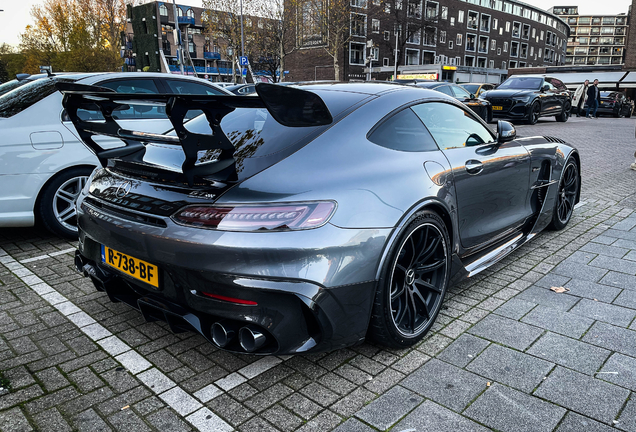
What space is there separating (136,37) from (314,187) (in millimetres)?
80557

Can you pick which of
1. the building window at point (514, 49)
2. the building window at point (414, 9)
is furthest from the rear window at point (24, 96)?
the building window at point (514, 49)

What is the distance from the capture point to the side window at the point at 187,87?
17.9ft

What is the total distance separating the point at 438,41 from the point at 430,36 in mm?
1541

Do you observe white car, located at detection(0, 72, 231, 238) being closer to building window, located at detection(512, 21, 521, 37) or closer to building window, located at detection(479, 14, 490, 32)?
building window, located at detection(479, 14, 490, 32)

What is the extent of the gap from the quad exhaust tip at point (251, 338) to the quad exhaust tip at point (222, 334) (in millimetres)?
46

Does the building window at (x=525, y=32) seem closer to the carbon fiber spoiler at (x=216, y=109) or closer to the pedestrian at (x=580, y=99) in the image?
the pedestrian at (x=580, y=99)

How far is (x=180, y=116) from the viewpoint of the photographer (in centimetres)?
210

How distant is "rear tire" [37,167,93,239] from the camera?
14.6 ft

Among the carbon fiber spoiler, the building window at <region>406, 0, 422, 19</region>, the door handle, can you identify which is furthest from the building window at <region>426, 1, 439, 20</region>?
the carbon fiber spoiler

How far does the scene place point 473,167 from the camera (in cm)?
321

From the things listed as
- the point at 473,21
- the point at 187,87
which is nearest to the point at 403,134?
the point at 187,87

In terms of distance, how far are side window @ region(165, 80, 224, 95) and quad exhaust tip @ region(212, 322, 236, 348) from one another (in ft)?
12.3

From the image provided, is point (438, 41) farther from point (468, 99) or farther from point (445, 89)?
point (468, 99)

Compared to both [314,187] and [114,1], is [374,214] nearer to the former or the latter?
[314,187]
